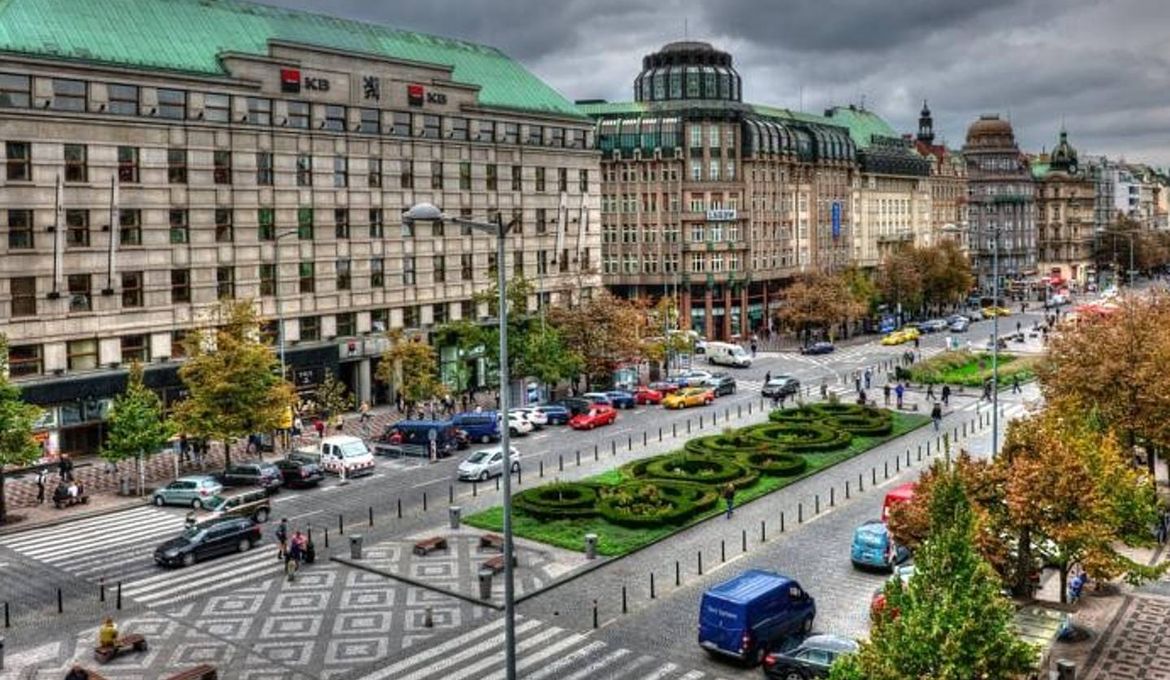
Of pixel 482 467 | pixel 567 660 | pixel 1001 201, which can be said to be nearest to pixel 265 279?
pixel 482 467

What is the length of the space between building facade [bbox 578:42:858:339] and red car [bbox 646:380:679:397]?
107 feet

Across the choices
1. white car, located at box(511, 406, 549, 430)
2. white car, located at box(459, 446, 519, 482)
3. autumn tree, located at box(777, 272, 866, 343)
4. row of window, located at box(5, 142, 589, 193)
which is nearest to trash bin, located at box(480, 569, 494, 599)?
white car, located at box(459, 446, 519, 482)

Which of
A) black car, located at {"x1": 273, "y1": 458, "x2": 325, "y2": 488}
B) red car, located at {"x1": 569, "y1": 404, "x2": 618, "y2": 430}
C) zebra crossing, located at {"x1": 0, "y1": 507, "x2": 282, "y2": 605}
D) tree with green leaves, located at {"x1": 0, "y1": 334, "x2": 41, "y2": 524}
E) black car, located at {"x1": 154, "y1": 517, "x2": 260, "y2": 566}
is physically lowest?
zebra crossing, located at {"x1": 0, "y1": 507, "x2": 282, "y2": 605}

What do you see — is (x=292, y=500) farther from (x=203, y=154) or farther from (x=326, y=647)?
(x=203, y=154)

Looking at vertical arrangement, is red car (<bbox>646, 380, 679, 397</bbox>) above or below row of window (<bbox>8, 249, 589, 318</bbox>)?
below

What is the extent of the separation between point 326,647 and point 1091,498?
22431mm

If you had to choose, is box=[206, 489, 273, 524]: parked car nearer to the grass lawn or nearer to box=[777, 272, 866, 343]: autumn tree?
the grass lawn

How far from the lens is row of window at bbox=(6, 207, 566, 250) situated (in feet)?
192

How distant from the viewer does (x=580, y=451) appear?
6153 centimetres

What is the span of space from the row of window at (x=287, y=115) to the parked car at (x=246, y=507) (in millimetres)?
25866

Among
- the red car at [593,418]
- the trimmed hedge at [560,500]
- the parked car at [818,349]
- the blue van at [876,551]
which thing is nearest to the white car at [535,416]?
the red car at [593,418]

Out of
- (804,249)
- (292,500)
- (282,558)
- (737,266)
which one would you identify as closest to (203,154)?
(292,500)

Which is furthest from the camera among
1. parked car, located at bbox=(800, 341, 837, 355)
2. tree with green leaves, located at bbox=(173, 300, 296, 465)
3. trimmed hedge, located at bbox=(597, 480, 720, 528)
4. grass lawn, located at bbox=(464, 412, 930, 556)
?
parked car, located at bbox=(800, 341, 837, 355)

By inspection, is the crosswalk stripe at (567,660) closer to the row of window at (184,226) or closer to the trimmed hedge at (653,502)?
the trimmed hedge at (653,502)
